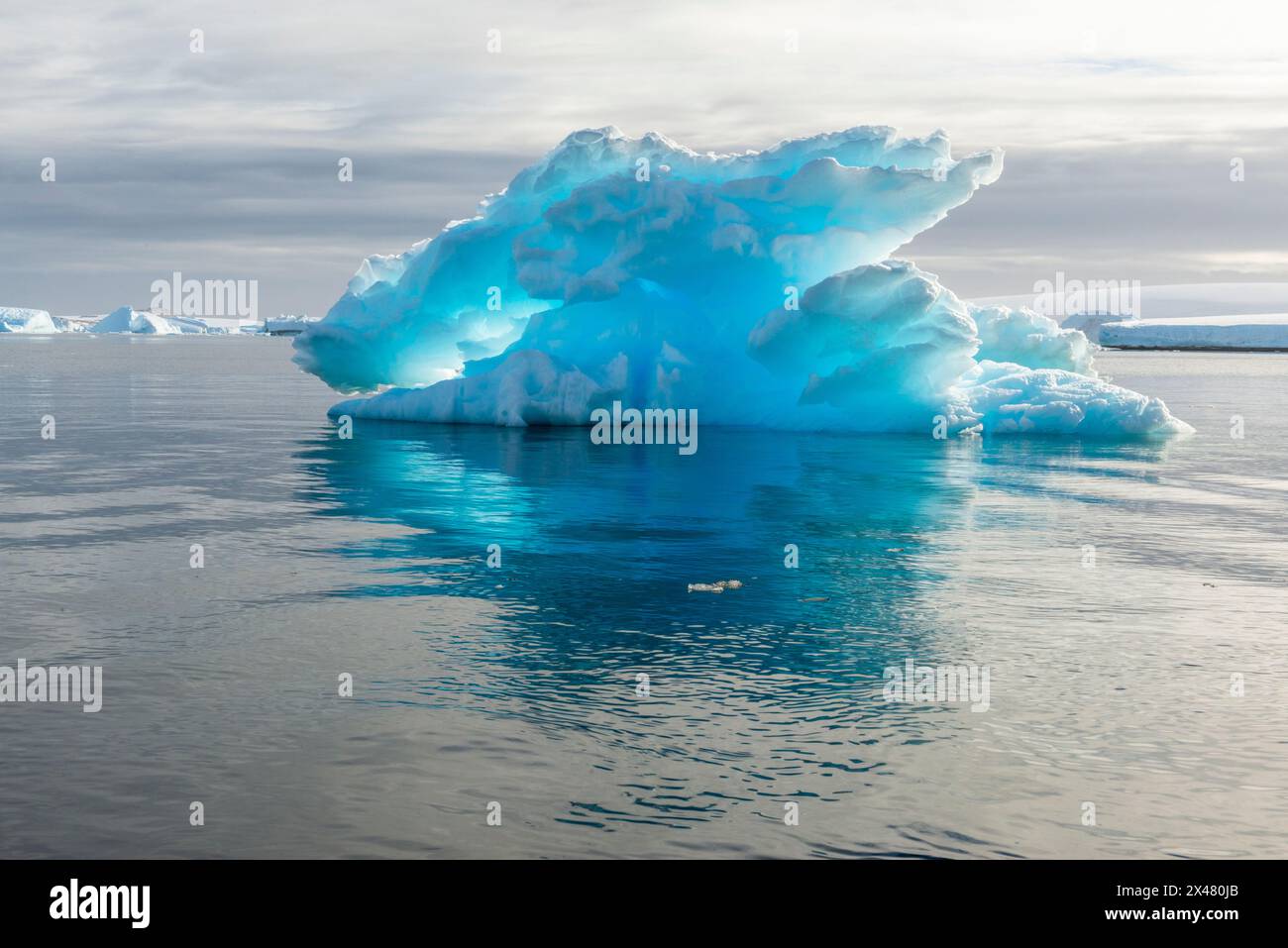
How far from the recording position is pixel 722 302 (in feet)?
100

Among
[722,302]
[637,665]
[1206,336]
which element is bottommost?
[637,665]

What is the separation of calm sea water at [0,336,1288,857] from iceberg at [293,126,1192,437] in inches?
328

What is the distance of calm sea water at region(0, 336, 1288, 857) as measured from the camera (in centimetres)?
658

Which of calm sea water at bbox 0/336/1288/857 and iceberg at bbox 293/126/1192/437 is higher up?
iceberg at bbox 293/126/1192/437

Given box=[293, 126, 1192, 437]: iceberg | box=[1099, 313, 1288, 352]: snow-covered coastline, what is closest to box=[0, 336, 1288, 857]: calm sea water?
box=[293, 126, 1192, 437]: iceberg

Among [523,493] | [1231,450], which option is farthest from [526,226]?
[1231,450]

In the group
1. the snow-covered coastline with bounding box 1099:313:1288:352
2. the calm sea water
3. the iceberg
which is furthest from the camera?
the snow-covered coastline with bounding box 1099:313:1288:352

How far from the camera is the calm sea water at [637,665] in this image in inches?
259

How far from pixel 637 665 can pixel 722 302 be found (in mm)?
21826

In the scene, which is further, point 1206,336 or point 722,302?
point 1206,336

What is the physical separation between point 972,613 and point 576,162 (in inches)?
841

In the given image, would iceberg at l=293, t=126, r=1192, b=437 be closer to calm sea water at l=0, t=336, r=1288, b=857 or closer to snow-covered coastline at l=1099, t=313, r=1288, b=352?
calm sea water at l=0, t=336, r=1288, b=857

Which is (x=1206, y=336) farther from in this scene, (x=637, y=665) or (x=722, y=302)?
(x=637, y=665)

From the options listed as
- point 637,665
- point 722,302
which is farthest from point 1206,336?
point 637,665
